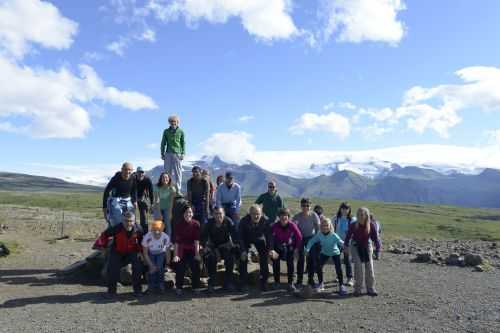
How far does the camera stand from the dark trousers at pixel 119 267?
1356cm

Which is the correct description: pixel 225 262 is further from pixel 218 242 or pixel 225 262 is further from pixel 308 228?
pixel 308 228

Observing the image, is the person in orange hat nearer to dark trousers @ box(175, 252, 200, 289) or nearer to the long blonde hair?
dark trousers @ box(175, 252, 200, 289)

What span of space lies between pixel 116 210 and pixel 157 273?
2728 mm

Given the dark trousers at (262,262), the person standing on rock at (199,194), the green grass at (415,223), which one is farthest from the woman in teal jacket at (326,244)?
the green grass at (415,223)

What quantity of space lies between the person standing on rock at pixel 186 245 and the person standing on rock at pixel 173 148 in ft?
13.4

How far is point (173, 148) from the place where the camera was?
1767cm

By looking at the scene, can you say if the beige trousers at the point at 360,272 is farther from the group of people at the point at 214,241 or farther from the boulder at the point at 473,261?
the boulder at the point at 473,261

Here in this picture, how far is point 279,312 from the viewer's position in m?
12.1

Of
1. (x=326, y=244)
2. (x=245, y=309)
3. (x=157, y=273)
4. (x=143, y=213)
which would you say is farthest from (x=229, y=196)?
(x=245, y=309)

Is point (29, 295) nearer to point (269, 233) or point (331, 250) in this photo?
point (269, 233)

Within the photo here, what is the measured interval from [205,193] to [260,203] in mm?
2221

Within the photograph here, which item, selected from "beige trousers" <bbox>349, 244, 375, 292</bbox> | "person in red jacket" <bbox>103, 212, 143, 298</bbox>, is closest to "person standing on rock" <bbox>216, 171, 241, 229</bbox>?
"person in red jacket" <bbox>103, 212, 143, 298</bbox>

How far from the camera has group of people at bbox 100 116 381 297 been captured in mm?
13922

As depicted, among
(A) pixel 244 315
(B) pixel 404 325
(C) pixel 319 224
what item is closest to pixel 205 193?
(C) pixel 319 224
